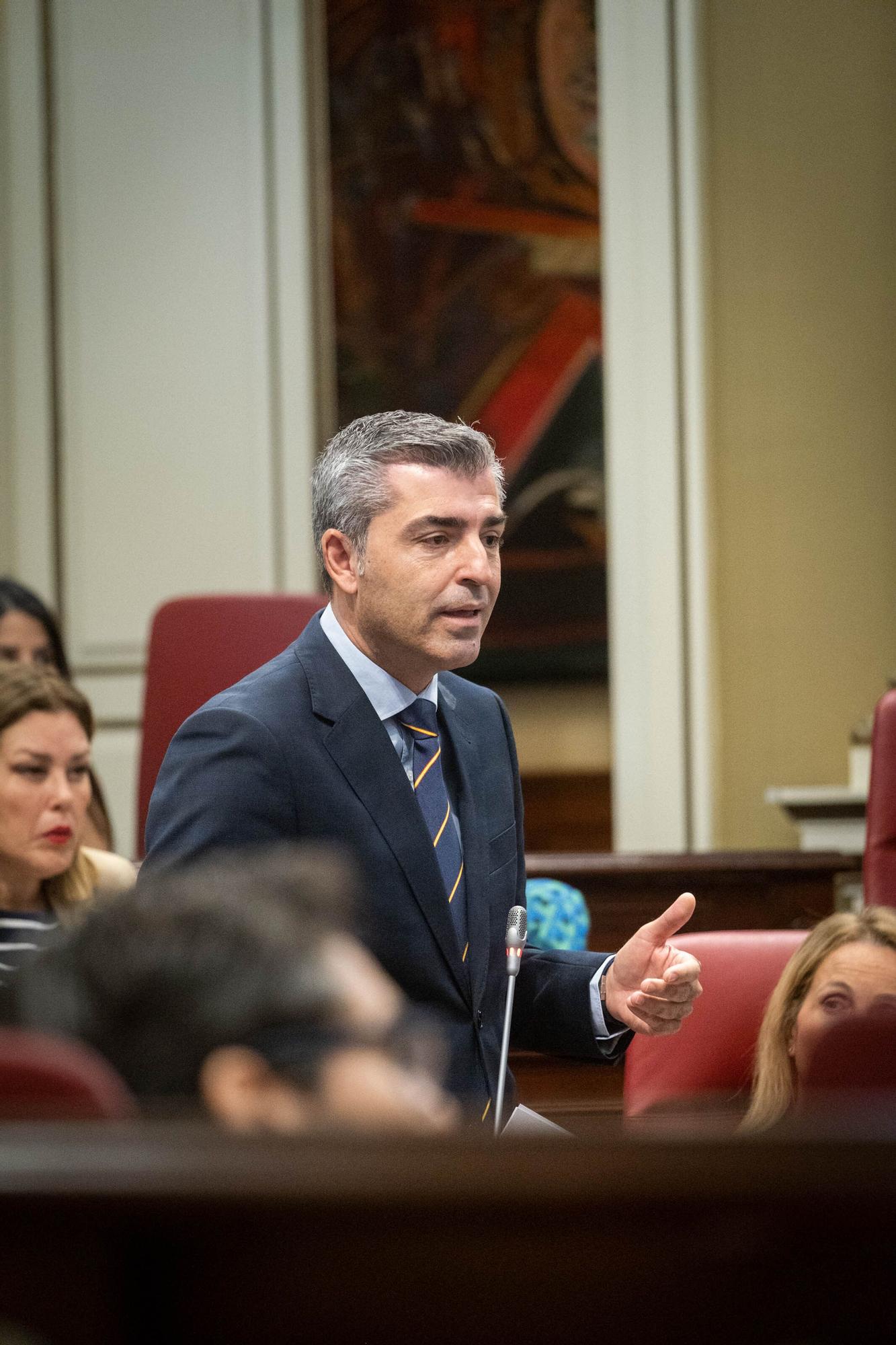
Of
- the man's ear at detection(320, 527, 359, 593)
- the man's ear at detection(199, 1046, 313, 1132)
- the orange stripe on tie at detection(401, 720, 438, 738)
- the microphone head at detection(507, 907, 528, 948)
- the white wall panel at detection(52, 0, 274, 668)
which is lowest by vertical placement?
the microphone head at detection(507, 907, 528, 948)

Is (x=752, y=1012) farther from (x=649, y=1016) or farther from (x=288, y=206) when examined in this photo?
(x=288, y=206)

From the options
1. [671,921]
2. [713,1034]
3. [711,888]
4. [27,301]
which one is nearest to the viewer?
[671,921]

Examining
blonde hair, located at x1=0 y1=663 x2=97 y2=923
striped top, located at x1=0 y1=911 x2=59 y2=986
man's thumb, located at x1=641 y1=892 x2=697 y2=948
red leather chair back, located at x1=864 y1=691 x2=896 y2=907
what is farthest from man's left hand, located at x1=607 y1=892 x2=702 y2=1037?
blonde hair, located at x1=0 y1=663 x2=97 y2=923

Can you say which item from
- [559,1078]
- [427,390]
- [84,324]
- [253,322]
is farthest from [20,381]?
[559,1078]

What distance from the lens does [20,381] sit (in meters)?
4.34

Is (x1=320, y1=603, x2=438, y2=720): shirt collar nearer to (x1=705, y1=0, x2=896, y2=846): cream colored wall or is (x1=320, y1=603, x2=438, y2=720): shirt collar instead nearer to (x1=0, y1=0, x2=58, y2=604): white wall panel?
(x1=705, y1=0, x2=896, y2=846): cream colored wall

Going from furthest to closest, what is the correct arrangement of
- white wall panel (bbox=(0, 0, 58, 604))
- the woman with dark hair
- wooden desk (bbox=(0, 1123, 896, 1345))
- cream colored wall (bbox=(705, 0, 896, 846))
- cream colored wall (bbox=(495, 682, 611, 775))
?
cream colored wall (bbox=(495, 682, 611, 775))
white wall panel (bbox=(0, 0, 58, 604))
cream colored wall (bbox=(705, 0, 896, 846))
the woman with dark hair
wooden desk (bbox=(0, 1123, 896, 1345))

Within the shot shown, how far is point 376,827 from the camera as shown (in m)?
1.58

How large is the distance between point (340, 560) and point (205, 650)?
108cm

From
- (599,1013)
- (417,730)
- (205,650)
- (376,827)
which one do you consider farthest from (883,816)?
(205,650)

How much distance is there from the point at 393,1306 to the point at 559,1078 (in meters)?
1.85

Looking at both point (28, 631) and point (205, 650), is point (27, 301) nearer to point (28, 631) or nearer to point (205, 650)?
point (28, 631)

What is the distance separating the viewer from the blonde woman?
2336 millimetres

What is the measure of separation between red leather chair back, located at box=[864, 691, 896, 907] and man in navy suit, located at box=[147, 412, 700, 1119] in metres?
0.68
